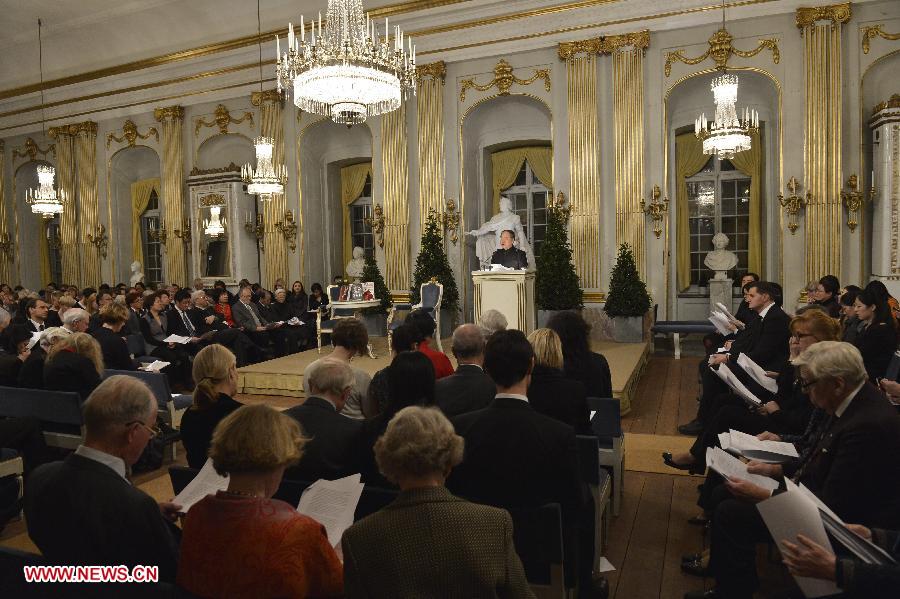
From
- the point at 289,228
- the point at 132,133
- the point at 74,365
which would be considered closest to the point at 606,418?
the point at 74,365

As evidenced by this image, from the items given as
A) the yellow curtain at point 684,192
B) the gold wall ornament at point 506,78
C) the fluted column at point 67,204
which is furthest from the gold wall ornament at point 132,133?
the yellow curtain at point 684,192

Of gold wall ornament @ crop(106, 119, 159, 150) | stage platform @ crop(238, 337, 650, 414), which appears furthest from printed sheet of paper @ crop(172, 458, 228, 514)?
gold wall ornament @ crop(106, 119, 159, 150)

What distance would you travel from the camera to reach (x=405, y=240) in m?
11.8

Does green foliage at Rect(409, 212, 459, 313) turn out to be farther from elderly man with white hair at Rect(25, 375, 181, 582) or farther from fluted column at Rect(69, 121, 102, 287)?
elderly man with white hair at Rect(25, 375, 181, 582)

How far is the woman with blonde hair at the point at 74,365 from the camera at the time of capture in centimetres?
440

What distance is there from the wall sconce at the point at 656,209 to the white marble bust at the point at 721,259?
1038mm

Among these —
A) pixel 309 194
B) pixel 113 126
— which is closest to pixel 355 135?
pixel 309 194

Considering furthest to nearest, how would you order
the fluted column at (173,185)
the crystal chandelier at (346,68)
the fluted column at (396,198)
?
1. the fluted column at (173,185)
2. the fluted column at (396,198)
3. the crystal chandelier at (346,68)

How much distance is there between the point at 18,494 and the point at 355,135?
10.5 metres

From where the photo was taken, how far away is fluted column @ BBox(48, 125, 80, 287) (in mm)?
15342

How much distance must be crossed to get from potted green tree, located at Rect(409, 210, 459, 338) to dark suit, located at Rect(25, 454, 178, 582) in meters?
9.11

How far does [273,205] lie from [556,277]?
6094mm

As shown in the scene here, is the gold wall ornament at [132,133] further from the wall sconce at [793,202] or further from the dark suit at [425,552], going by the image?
the dark suit at [425,552]

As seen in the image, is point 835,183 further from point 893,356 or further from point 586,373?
point 586,373
